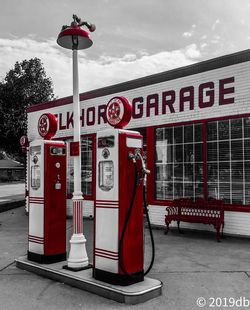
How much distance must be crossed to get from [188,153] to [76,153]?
4.61 metres

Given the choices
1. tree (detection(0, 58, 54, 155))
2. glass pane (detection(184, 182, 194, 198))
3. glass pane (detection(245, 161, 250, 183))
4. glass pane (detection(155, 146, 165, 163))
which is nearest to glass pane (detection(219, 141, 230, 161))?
glass pane (detection(245, 161, 250, 183))

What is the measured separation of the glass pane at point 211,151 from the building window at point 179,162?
209mm

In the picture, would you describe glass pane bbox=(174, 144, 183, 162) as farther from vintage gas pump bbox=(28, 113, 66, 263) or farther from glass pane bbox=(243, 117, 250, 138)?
vintage gas pump bbox=(28, 113, 66, 263)

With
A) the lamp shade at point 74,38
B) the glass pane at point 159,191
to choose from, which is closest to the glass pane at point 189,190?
the glass pane at point 159,191

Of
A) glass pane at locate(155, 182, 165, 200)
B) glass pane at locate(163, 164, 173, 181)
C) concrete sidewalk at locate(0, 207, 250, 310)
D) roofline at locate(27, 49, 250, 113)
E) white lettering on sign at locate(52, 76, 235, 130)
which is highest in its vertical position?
roofline at locate(27, 49, 250, 113)

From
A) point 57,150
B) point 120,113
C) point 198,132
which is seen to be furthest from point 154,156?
point 120,113

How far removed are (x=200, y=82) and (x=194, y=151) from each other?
1784 millimetres

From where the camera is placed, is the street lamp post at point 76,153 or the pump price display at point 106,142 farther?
the street lamp post at point 76,153

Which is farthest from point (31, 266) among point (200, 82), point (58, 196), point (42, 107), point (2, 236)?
point (42, 107)

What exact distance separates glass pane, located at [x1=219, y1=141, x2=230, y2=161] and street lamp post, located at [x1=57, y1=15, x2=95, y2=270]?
4.42 m

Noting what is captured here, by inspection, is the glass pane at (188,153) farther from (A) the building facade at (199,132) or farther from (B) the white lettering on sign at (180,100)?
(B) the white lettering on sign at (180,100)

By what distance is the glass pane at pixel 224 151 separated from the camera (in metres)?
9.33

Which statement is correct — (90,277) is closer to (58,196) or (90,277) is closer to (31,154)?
(58,196)

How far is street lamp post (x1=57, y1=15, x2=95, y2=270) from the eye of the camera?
19.9ft
